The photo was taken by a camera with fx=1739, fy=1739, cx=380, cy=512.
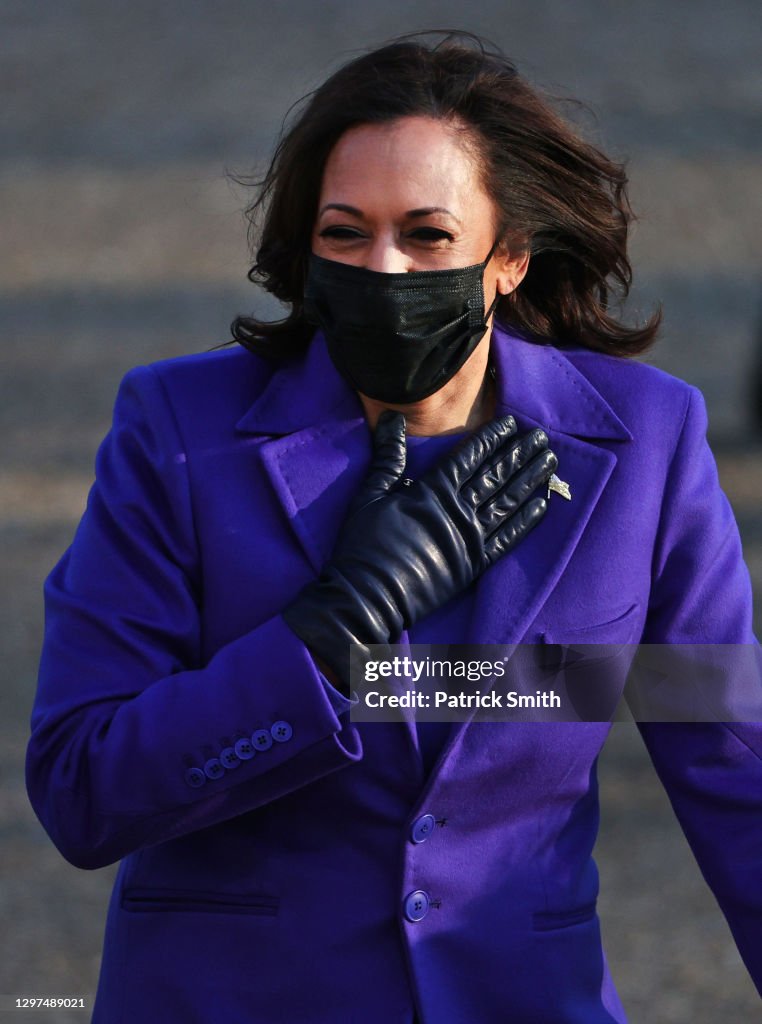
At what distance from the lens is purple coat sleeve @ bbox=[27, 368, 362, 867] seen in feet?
7.03

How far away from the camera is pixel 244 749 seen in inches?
84.6

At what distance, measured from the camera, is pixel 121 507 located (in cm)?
227

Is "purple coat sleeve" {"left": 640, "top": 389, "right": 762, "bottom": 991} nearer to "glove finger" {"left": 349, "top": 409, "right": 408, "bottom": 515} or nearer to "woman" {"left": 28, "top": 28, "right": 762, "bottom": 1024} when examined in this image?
"woman" {"left": 28, "top": 28, "right": 762, "bottom": 1024}

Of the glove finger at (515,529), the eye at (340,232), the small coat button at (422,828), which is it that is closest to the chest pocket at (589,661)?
the glove finger at (515,529)

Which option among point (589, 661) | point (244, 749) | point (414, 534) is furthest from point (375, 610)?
point (589, 661)

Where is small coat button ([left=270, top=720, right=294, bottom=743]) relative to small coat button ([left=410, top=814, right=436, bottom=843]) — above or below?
above

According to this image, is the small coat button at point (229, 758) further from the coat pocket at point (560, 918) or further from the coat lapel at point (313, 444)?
the coat pocket at point (560, 918)

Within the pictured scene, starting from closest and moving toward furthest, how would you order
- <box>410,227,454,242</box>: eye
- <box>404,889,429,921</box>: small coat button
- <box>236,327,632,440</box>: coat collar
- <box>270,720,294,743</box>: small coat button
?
<box>270,720,294,743</box>: small coat button < <box>404,889,429,921</box>: small coat button < <box>410,227,454,242</box>: eye < <box>236,327,632,440</box>: coat collar

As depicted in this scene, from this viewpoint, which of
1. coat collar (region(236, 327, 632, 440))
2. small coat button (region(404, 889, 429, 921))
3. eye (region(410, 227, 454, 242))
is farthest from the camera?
coat collar (region(236, 327, 632, 440))

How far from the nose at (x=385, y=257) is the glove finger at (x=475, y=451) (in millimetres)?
256

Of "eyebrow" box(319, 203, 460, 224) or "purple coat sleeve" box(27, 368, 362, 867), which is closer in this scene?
"purple coat sleeve" box(27, 368, 362, 867)

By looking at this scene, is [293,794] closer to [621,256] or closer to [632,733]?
[621,256]

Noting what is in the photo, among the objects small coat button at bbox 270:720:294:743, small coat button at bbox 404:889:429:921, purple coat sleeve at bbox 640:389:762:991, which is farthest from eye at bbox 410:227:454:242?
small coat button at bbox 404:889:429:921

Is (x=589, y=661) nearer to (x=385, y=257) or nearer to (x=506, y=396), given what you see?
(x=506, y=396)
